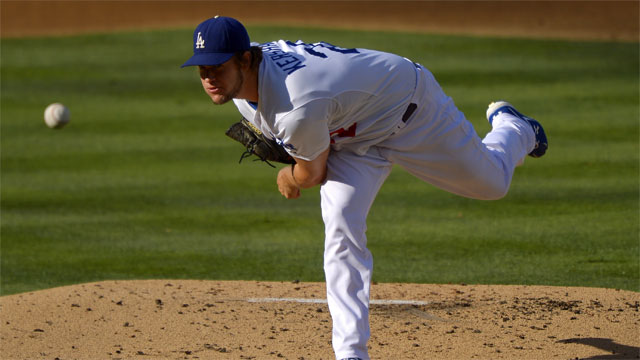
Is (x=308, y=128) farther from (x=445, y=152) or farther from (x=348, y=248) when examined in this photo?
(x=445, y=152)

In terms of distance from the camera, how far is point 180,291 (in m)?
6.02

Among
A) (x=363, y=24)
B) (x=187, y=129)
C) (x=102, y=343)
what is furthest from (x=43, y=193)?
(x=363, y=24)

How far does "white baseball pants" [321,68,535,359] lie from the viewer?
4.15m

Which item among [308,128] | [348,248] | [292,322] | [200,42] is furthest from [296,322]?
[200,42]

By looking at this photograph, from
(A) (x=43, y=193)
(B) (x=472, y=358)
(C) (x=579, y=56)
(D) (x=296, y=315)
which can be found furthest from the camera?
(C) (x=579, y=56)

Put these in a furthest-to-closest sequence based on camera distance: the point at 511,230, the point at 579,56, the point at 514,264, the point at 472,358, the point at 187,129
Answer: the point at 579,56 < the point at 187,129 < the point at 511,230 < the point at 514,264 < the point at 472,358

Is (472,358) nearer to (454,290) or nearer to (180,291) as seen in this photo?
(454,290)

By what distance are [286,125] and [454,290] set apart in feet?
8.26

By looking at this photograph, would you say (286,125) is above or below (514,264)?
above

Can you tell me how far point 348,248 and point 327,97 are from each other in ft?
2.47

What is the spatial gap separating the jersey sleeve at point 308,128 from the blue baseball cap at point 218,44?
1.22 ft

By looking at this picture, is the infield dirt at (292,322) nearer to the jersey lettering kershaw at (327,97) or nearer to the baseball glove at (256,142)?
the baseball glove at (256,142)

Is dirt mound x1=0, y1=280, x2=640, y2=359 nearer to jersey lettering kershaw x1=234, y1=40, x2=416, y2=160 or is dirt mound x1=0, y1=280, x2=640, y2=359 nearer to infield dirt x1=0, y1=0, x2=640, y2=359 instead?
infield dirt x1=0, y1=0, x2=640, y2=359

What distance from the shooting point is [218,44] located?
150 inches
